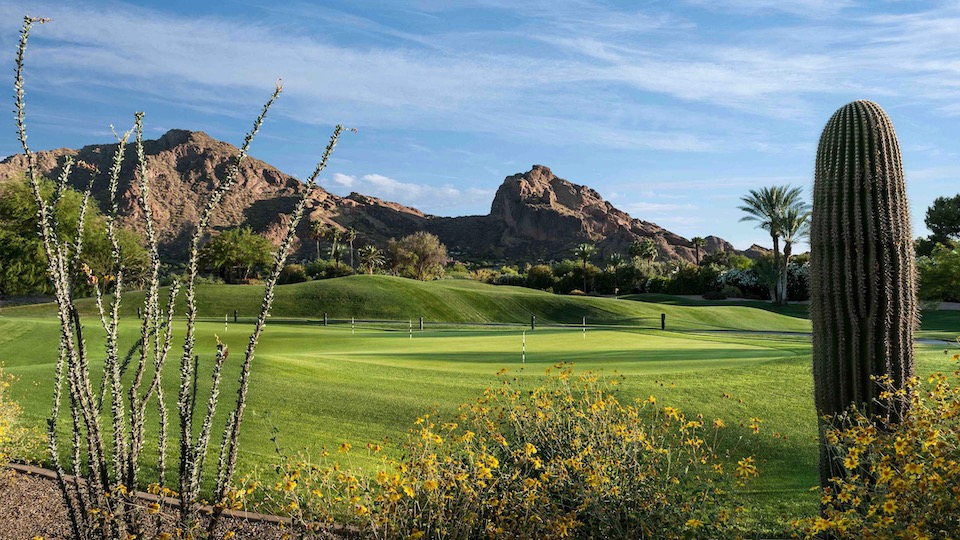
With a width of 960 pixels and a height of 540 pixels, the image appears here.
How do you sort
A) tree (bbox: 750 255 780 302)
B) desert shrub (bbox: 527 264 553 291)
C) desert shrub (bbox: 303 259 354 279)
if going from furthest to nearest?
1. desert shrub (bbox: 527 264 553 291)
2. desert shrub (bbox: 303 259 354 279)
3. tree (bbox: 750 255 780 302)

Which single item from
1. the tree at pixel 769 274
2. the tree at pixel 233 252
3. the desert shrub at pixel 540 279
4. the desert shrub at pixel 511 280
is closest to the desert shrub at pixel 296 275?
the tree at pixel 233 252

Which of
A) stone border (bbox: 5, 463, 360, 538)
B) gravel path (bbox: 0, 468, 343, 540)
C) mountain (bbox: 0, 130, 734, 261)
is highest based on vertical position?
mountain (bbox: 0, 130, 734, 261)

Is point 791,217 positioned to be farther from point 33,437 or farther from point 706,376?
point 33,437

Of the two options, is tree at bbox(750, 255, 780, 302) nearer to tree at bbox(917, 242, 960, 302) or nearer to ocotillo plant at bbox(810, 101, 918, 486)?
tree at bbox(917, 242, 960, 302)

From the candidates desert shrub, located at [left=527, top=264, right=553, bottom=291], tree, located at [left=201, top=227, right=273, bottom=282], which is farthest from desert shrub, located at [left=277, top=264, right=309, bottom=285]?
desert shrub, located at [left=527, top=264, right=553, bottom=291]

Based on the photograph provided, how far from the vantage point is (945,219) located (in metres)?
69.9

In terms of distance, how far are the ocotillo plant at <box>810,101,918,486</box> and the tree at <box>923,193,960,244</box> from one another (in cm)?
7247

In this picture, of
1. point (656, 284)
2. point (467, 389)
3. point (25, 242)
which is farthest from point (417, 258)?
point (467, 389)

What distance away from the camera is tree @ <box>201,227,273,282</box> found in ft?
229

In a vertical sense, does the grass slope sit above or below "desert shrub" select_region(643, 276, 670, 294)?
below

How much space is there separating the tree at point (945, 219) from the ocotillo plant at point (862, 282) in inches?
2853

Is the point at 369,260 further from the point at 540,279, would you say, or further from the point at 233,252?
the point at 540,279

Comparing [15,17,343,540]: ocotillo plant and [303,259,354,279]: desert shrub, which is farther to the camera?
[303,259,354,279]: desert shrub

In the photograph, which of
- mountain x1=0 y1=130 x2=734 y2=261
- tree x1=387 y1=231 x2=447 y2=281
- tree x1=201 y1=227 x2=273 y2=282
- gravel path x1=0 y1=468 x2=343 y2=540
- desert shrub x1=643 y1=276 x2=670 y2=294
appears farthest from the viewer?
mountain x1=0 y1=130 x2=734 y2=261
